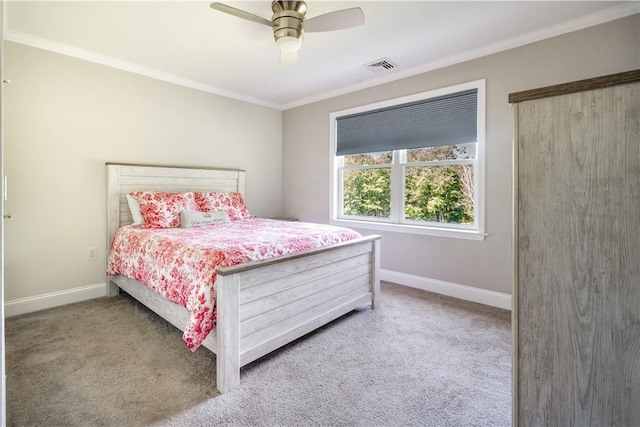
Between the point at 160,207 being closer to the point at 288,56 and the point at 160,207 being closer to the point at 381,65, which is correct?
the point at 288,56

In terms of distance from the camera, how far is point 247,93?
163 inches

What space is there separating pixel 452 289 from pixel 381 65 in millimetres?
2430

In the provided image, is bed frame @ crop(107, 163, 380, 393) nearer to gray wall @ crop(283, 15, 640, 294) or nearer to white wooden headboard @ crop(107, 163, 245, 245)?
white wooden headboard @ crop(107, 163, 245, 245)

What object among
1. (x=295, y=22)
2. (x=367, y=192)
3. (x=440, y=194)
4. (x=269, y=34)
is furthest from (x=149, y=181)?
(x=440, y=194)

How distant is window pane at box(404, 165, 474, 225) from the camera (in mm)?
3133

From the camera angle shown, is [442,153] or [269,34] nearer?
[269,34]

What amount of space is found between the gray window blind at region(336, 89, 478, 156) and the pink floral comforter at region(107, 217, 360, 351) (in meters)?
1.44

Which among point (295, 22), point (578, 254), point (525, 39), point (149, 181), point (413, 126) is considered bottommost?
point (578, 254)

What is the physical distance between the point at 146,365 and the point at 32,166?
2125mm

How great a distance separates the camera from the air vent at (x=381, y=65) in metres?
3.09

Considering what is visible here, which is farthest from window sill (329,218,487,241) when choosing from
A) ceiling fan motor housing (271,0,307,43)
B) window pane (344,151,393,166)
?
ceiling fan motor housing (271,0,307,43)

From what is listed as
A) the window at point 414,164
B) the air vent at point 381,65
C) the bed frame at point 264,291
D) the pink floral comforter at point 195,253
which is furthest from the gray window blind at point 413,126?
the pink floral comforter at point 195,253

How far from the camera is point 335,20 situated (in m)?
1.98

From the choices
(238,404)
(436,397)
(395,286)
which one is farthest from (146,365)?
(395,286)
